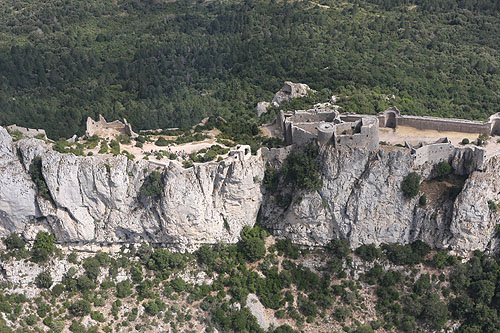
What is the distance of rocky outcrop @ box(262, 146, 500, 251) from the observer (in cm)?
5644

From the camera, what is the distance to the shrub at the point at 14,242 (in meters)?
60.8

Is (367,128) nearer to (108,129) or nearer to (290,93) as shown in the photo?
(290,93)

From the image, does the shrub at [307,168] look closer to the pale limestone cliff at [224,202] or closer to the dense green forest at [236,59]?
the pale limestone cliff at [224,202]

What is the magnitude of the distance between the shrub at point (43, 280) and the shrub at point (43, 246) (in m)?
1.49

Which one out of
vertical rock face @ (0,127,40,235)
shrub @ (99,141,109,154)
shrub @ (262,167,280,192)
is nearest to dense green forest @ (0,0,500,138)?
shrub @ (262,167,280,192)

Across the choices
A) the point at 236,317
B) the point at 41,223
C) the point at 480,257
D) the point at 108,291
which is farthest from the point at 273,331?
the point at 41,223

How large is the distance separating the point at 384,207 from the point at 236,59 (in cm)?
5282

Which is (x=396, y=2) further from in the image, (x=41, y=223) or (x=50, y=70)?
(x=41, y=223)

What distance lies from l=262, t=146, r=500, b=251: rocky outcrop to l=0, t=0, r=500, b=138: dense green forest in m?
12.2

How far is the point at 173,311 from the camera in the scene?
60.7 metres

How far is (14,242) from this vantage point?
199 feet

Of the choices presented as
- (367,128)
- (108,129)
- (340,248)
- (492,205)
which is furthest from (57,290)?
(492,205)

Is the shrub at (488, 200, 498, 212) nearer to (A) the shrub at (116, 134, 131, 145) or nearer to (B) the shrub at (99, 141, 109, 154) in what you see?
(A) the shrub at (116, 134, 131, 145)

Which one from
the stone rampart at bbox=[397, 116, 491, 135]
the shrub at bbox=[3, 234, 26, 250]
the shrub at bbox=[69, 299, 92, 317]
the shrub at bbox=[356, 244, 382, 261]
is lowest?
the shrub at bbox=[69, 299, 92, 317]
